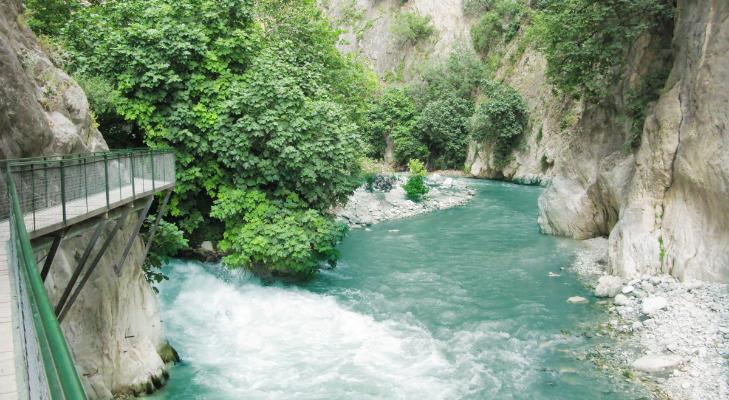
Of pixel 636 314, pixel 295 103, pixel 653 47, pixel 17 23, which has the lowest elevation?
pixel 636 314

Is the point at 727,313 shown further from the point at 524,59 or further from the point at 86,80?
the point at 524,59

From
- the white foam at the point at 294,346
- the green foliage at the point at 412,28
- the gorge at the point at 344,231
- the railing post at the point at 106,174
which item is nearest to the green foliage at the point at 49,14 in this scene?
the gorge at the point at 344,231

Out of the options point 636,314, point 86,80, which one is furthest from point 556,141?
point 86,80

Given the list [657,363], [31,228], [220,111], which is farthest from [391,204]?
[31,228]

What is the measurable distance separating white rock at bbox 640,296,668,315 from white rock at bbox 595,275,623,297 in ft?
4.89

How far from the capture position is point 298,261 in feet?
51.5

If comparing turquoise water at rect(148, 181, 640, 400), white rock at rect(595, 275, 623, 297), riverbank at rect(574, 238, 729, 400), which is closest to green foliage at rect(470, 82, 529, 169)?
turquoise water at rect(148, 181, 640, 400)

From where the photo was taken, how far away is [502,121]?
45.4m

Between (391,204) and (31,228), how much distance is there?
84.3ft

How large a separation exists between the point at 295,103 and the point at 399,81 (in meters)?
52.5

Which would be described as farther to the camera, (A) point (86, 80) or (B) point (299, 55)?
(B) point (299, 55)

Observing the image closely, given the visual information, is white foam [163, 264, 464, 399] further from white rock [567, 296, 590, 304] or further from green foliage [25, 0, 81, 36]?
green foliage [25, 0, 81, 36]

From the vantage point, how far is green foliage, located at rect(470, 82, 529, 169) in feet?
147

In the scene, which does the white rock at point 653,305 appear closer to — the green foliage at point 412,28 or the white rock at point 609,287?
the white rock at point 609,287
